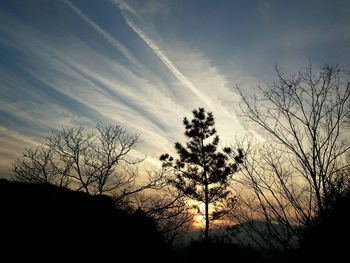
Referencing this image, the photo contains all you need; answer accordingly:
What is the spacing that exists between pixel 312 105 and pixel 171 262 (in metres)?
9.57

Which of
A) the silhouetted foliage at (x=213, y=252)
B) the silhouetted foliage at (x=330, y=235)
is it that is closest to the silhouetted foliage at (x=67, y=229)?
the silhouetted foliage at (x=330, y=235)

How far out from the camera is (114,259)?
7988 millimetres

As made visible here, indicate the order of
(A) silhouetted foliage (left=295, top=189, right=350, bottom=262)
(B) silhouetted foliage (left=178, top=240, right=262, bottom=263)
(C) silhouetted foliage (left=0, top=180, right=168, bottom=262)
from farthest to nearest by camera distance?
1. (B) silhouetted foliage (left=178, top=240, right=262, bottom=263)
2. (C) silhouetted foliage (left=0, top=180, right=168, bottom=262)
3. (A) silhouetted foliage (left=295, top=189, right=350, bottom=262)

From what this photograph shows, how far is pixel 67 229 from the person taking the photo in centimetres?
764

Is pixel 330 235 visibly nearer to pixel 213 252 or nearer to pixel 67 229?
pixel 67 229

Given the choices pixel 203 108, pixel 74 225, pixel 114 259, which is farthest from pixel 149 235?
pixel 203 108

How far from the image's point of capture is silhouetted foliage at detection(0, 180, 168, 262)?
636 centimetres

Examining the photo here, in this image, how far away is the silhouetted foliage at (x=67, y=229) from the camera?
636cm

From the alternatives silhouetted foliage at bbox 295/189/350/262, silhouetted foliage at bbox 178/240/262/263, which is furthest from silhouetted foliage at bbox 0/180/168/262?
silhouetted foliage at bbox 178/240/262/263

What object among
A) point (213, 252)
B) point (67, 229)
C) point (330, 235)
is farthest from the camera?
point (213, 252)

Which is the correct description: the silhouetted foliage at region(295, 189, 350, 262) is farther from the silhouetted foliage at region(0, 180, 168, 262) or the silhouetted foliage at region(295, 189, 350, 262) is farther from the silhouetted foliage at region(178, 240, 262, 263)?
the silhouetted foliage at region(178, 240, 262, 263)

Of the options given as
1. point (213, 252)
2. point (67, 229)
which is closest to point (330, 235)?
point (67, 229)

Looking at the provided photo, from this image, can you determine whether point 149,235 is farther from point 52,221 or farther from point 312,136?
point 312,136

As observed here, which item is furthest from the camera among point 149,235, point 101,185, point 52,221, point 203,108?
point 203,108
